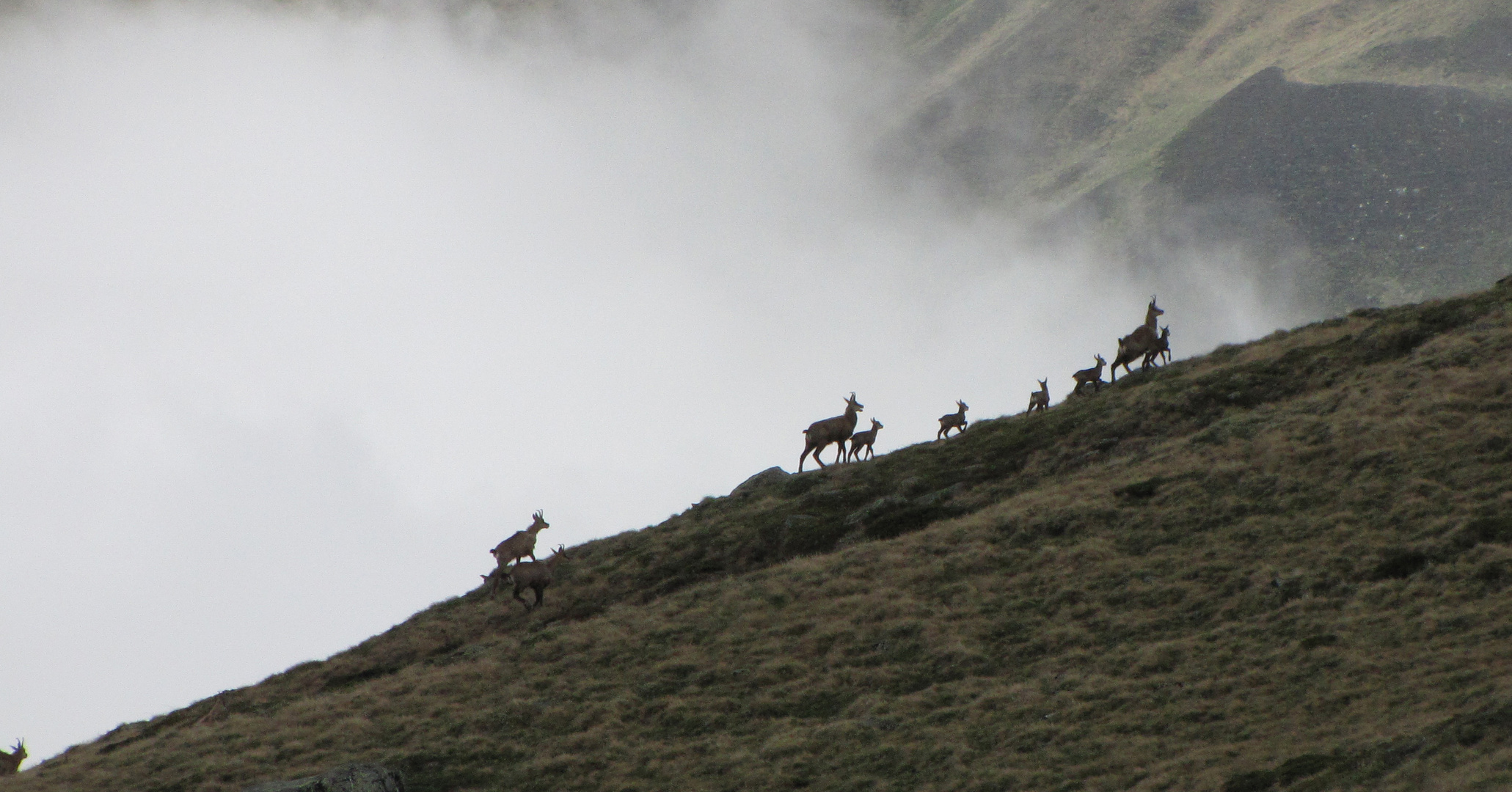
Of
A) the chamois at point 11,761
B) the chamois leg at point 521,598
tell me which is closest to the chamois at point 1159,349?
the chamois leg at point 521,598

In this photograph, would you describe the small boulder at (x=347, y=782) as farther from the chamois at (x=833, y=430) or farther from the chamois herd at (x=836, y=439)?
the chamois at (x=833, y=430)

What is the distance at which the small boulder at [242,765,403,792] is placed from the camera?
25672mm

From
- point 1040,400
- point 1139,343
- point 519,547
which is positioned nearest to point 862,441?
point 1040,400

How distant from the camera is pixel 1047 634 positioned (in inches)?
1171

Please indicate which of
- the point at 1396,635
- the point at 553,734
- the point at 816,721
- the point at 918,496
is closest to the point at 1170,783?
the point at 1396,635

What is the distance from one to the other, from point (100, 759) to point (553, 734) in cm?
1360

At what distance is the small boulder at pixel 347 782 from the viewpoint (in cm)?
2567

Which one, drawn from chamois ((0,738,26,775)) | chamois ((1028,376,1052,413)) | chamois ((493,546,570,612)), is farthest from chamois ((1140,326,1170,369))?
chamois ((0,738,26,775))

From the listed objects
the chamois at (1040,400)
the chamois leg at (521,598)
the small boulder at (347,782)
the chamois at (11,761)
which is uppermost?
the chamois at (1040,400)

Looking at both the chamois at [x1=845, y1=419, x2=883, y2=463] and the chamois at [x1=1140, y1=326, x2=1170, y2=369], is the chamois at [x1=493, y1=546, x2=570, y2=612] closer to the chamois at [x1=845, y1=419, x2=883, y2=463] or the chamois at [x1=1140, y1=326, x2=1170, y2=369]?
the chamois at [x1=845, y1=419, x2=883, y2=463]

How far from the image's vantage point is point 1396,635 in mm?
24141

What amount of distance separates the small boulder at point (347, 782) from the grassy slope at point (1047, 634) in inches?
47.5

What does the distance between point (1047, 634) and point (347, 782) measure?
1574 cm

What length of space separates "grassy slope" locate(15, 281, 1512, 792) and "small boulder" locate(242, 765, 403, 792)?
1206 millimetres
